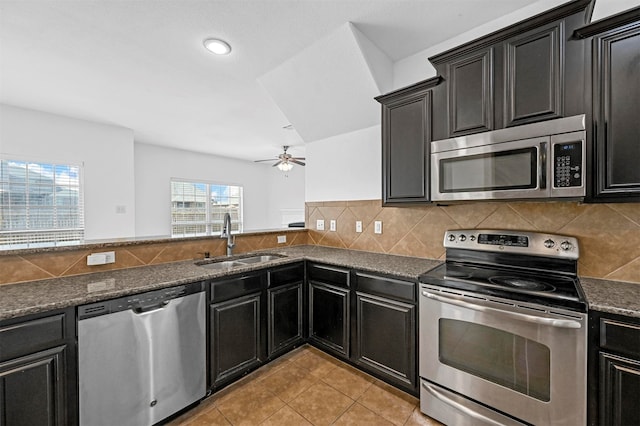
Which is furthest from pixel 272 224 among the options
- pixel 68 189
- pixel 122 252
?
pixel 122 252

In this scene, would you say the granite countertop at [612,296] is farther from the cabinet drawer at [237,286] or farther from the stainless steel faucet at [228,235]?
the stainless steel faucet at [228,235]

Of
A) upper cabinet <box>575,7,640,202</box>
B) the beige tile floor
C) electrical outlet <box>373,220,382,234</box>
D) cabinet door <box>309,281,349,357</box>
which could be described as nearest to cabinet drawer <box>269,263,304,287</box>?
cabinet door <box>309,281,349,357</box>

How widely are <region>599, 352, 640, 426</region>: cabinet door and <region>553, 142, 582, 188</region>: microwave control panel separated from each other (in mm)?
840

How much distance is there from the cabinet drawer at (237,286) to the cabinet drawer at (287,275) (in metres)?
0.08

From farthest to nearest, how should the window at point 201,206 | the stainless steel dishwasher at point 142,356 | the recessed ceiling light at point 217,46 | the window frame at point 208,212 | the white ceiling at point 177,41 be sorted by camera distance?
the window at point 201,206 → the window frame at point 208,212 → the recessed ceiling light at point 217,46 → the white ceiling at point 177,41 → the stainless steel dishwasher at point 142,356

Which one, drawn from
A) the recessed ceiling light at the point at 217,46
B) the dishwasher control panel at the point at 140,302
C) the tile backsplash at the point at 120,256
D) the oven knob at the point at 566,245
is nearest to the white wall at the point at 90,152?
the tile backsplash at the point at 120,256

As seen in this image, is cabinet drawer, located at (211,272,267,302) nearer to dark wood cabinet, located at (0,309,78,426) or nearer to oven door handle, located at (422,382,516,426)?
dark wood cabinet, located at (0,309,78,426)

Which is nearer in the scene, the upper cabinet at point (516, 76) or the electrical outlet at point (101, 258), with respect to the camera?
the upper cabinet at point (516, 76)

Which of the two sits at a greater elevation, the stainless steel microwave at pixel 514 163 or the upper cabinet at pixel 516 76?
the upper cabinet at pixel 516 76

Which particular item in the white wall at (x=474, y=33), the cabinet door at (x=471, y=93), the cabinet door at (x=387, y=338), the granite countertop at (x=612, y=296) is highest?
the white wall at (x=474, y=33)

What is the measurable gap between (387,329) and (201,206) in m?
5.82

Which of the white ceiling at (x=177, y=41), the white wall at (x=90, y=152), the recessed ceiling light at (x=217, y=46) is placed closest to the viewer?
the white ceiling at (x=177, y=41)

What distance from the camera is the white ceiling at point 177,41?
71.9 inches

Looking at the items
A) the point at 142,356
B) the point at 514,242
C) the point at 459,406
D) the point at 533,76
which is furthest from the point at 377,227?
the point at 142,356
